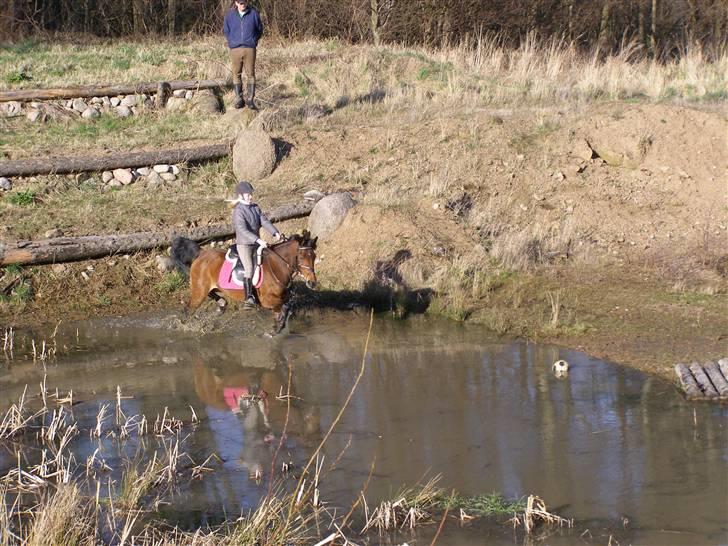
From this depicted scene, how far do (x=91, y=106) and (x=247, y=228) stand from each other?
10.2 m

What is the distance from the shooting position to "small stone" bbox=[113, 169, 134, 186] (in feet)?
60.2

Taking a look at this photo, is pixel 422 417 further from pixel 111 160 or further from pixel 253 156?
pixel 111 160

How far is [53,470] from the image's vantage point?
8.88 m

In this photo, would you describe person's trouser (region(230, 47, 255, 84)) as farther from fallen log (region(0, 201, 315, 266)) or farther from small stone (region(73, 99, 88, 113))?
fallen log (region(0, 201, 315, 266))

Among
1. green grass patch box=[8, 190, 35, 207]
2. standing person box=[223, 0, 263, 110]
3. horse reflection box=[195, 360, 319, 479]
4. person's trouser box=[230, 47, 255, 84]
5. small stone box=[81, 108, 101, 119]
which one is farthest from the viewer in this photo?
small stone box=[81, 108, 101, 119]

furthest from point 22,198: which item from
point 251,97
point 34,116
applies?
point 251,97

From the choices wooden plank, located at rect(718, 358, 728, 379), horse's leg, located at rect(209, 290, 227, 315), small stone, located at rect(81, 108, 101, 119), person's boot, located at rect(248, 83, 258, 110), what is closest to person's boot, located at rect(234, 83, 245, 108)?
person's boot, located at rect(248, 83, 258, 110)

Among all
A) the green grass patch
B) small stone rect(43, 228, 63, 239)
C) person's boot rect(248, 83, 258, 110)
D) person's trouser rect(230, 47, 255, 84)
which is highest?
person's trouser rect(230, 47, 255, 84)

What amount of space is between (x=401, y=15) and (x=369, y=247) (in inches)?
769

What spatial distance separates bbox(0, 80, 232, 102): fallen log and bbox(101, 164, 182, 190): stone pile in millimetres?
3814

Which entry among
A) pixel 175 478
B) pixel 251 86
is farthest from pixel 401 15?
pixel 175 478

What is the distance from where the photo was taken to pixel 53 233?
16.2 meters

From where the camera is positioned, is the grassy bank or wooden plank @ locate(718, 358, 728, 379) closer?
wooden plank @ locate(718, 358, 728, 379)

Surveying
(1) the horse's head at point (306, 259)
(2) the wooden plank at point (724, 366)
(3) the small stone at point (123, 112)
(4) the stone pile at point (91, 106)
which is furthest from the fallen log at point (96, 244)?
(2) the wooden plank at point (724, 366)
